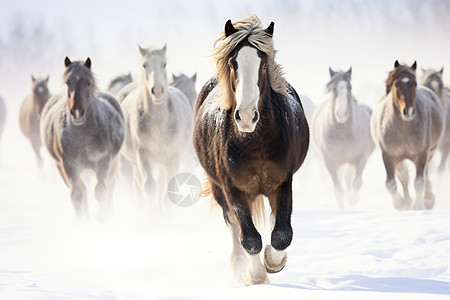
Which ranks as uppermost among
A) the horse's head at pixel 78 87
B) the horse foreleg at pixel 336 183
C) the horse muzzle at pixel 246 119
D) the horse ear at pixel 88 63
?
the horse ear at pixel 88 63

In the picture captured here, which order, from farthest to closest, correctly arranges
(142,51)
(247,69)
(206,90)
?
(142,51), (206,90), (247,69)

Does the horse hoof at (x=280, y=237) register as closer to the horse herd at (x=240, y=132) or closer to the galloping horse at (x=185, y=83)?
the horse herd at (x=240, y=132)

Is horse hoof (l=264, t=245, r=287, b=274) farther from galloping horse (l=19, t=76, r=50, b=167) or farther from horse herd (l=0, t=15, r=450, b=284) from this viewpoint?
galloping horse (l=19, t=76, r=50, b=167)

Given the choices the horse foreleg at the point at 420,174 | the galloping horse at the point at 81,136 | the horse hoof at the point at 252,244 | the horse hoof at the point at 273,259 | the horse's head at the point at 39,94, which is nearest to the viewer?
the horse hoof at the point at 252,244

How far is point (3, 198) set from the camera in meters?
15.4

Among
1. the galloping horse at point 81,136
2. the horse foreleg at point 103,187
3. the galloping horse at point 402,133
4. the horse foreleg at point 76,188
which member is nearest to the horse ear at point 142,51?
the galloping horse at point 81,136

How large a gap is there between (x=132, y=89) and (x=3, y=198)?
14.7ft

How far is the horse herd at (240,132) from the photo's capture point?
5188 millimetres

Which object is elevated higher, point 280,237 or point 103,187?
point 103,187

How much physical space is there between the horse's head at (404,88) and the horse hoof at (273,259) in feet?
18.1

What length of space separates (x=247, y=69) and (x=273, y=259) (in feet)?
5.42

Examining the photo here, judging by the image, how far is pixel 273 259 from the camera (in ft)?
17.9

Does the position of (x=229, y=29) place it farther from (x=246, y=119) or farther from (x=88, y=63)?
(x=88, y=63)

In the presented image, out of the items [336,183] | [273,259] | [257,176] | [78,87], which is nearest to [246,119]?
[257,176]
